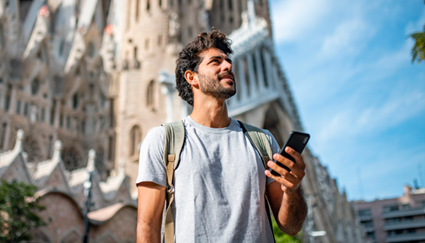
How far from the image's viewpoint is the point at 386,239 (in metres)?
46.0

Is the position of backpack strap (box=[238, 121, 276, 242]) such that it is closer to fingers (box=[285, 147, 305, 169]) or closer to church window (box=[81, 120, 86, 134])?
fingers (box=[285, 147, 305, 169])

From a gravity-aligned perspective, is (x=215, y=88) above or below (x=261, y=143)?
above

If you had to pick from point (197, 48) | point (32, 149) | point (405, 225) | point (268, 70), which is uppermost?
point (268, 70)

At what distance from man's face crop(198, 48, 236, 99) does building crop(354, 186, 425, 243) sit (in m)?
48.1

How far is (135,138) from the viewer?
762 inches

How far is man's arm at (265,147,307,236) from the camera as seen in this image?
146cm

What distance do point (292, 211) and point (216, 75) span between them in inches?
25.2

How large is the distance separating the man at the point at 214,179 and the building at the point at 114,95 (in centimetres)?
1344

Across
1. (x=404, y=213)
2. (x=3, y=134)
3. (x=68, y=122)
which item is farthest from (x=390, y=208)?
(x=3, y=134)

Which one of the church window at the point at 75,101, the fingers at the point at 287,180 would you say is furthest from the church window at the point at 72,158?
the fingers at the point at 287,180

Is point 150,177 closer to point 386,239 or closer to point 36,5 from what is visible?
point 36,5

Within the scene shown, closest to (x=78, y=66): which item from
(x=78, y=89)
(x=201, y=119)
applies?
(x=78, y=89)

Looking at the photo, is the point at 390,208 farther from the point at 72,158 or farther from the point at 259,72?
the point at 72,158

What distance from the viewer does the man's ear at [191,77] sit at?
1772 mm
